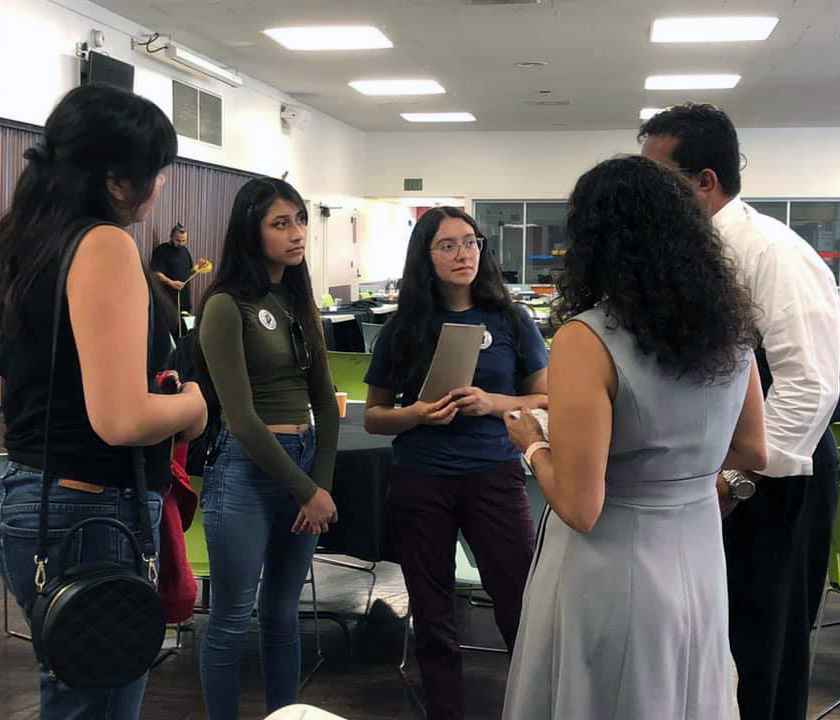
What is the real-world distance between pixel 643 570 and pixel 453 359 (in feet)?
3.03

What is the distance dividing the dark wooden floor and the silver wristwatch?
1342 mm

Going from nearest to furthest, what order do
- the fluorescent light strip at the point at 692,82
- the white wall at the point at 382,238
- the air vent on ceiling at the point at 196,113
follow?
1. the air vent on ceiling at the point at 196,113
2. the fluorescent light strip at the point at 692,82
3. the white wall at the point at 382,238

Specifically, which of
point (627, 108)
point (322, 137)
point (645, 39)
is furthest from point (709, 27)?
point (322, 137)

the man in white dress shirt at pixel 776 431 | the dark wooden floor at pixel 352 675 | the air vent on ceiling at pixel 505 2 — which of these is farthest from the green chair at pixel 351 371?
the air vent on ceiling at pixel 505 2

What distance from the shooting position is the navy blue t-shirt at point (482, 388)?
7.76 ft

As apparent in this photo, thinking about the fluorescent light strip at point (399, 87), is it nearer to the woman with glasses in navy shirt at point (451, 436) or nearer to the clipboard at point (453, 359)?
the woman with glasses in navy shirt at point (451, 436)

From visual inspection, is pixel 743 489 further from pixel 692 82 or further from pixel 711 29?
pixel 692 82

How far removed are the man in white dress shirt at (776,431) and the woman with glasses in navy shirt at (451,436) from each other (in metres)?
0.55

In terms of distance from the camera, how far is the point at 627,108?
11.7 m

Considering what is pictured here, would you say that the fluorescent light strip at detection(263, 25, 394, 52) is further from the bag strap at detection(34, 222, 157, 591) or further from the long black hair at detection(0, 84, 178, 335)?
the bag strap at detection(34, 222, 157, 591)

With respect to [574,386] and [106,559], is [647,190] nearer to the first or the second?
[574,386]

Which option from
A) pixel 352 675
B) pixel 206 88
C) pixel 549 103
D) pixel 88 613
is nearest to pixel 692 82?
pixel 549 103

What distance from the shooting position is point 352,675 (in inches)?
127

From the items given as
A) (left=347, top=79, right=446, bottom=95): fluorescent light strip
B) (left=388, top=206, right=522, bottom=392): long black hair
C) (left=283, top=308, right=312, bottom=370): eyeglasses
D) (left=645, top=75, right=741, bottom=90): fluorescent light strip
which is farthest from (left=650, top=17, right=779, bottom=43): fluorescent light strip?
(left=283, top=308, right=312, bottom=370): eyeglasses
